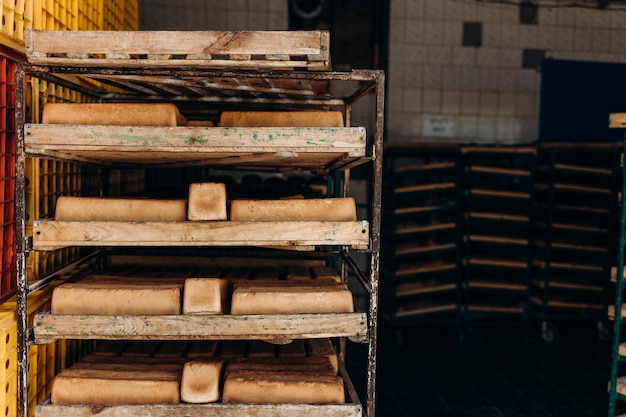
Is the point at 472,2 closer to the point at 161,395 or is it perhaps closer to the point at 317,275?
the point at 317,275

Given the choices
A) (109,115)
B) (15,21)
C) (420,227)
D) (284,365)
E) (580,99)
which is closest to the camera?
(109,115)

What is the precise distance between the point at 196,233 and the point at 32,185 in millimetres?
1152

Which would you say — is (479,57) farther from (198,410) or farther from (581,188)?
(198,410)

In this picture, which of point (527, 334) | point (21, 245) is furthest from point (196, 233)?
point (527, 334)

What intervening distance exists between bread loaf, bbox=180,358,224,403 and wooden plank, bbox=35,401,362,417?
49 millimetres

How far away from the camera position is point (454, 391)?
601cm

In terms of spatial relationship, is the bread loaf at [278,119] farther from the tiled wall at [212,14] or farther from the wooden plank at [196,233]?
the tiled wall at [212,14]

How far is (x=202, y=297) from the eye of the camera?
3490 millimetres

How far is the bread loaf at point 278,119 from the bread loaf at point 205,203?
1.31 ft

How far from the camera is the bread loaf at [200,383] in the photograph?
3449 mm

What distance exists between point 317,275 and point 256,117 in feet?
4.31

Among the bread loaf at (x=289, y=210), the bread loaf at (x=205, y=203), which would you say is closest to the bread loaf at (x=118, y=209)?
the bread loaf at (x=205, y=203)

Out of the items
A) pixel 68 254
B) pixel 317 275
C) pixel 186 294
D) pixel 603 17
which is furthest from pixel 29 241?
pixel 603 17

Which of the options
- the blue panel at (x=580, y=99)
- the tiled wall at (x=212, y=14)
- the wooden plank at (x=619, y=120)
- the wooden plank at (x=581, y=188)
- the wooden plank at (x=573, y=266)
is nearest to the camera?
the wooden plank at (x=619, y=120)
